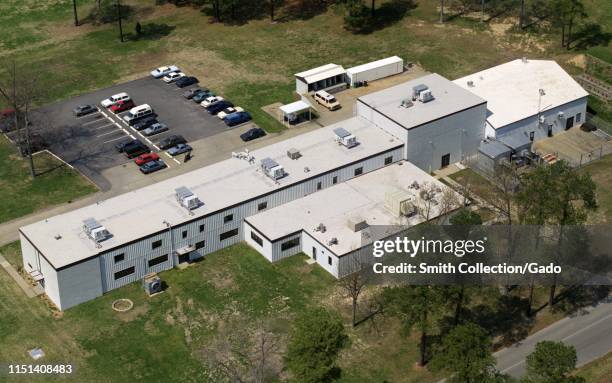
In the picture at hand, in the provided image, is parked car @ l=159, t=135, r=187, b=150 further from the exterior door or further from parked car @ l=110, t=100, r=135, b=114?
the exterior door

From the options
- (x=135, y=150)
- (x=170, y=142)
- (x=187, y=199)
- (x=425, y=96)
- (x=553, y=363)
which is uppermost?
(x=425, y=96)

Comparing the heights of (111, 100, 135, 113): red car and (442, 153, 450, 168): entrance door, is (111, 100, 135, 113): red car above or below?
above

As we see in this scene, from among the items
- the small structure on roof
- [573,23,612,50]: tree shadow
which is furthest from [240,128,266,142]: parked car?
[573,23,612,50]: tree shadow

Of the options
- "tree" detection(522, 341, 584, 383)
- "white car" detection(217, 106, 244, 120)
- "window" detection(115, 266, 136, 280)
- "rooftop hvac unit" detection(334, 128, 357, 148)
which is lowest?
"window" detection(115, 266, 136, 280)

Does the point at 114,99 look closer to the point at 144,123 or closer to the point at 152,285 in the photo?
the point at 144,123

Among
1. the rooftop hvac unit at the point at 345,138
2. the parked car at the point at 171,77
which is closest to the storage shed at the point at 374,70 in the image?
the rooftop hvac unit at the point at 345,138

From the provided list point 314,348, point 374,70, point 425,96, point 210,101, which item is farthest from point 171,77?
point 314,348

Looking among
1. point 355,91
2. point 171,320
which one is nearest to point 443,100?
point 355,91

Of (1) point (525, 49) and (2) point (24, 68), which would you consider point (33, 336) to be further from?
(1) point (525, 49)
